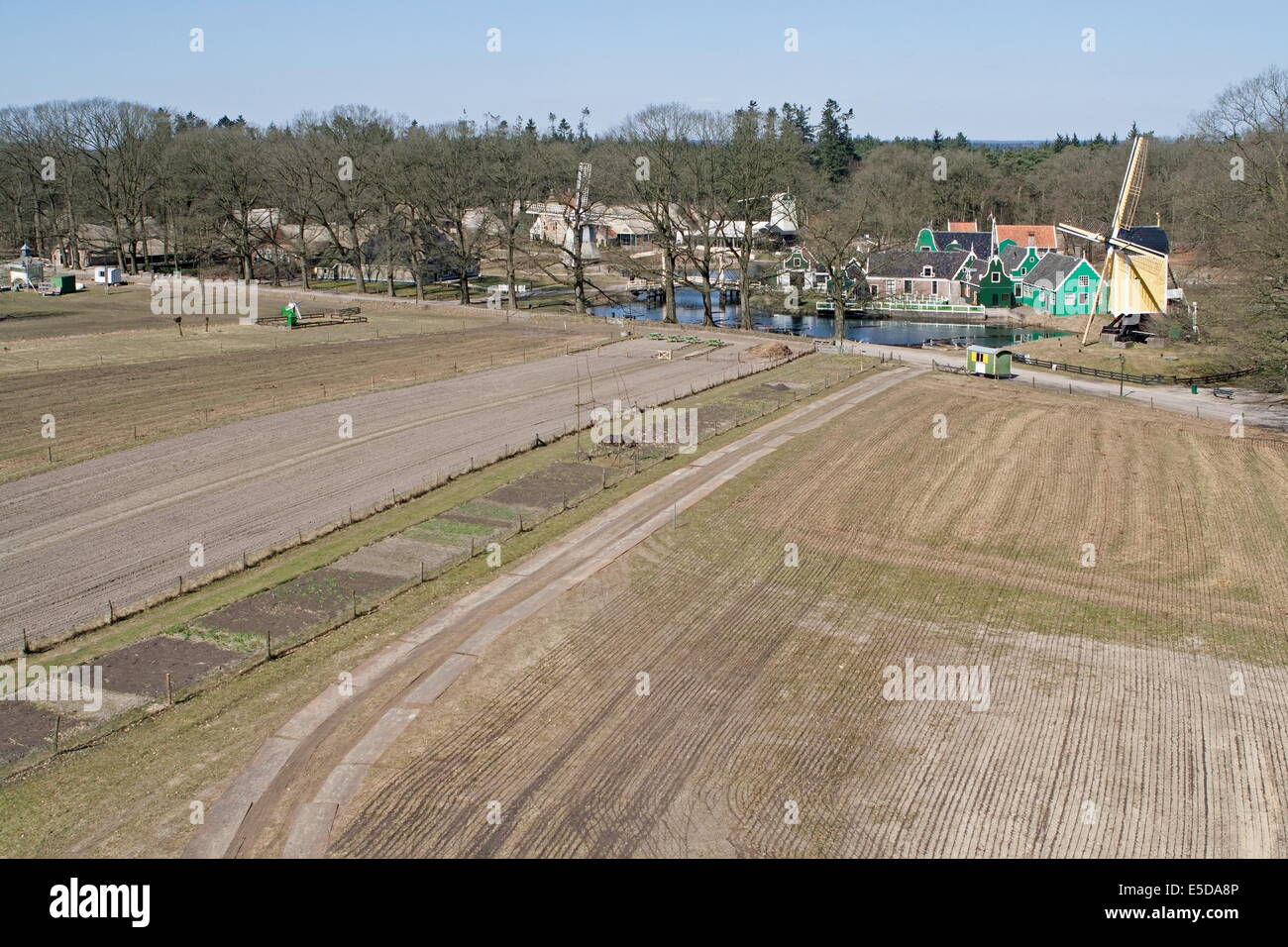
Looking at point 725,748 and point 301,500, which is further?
Result: point 301,500

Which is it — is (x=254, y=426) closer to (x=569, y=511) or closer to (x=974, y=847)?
(x=569, y=511)

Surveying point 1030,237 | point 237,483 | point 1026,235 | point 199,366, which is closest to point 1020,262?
point 1030,237

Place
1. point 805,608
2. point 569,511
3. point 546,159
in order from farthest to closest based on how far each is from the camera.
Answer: point 546,159 → point 569,511 → point 805,608

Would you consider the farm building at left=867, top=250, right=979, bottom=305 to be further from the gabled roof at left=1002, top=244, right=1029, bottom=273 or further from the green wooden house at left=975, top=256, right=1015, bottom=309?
the gabled roof at left=1002, top=244, right=1029, bottom=273

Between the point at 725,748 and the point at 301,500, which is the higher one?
the point at 301,500

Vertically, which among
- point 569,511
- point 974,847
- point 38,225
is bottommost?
point 974,847

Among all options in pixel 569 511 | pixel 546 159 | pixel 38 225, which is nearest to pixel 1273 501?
pixel 569 511
